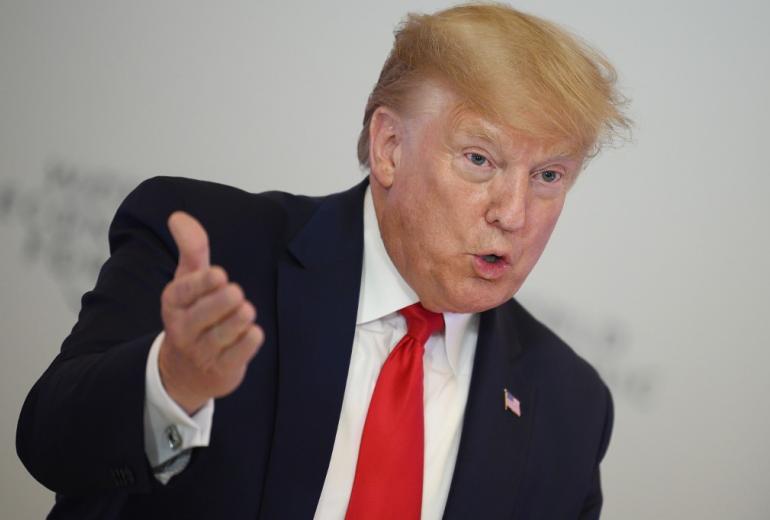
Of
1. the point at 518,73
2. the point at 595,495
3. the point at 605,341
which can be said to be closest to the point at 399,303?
the point at 518,73

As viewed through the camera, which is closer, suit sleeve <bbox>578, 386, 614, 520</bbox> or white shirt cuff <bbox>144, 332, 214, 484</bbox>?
white shirt cuff <bbox>144, 332, 214, 484</bbox>

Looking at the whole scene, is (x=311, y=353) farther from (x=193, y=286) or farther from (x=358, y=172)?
(x=358, y=172)

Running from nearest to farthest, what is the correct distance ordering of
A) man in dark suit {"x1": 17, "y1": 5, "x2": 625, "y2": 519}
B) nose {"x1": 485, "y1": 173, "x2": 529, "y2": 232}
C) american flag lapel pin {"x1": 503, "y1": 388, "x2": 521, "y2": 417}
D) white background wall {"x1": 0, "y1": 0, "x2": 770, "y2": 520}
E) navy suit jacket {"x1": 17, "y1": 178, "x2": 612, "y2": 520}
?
navy suit jacket {"x1": 17, "y1": 178, "x2": 612, "y2": 520}, man in dark suit {"x1": 17, "y1": 5, "x2": 625, "y2": 519}, nose {"x1": 485, "y1": 173, "x2": 529, "y2": 232}, american flag lapel pin {"x1": 503, "y1": 388, "x2": 521, "y2": 417}, white background wall {"x1": 0, "y1": 0, "x2": 770, "y2": 520}

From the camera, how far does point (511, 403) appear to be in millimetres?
2221

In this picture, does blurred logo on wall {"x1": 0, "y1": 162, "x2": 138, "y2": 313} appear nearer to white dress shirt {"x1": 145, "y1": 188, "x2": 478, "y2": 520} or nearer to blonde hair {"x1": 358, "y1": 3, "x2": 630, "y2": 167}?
white dress shirt {"x1": 145, "y1": 188, "x2": 478, "y2": 520}

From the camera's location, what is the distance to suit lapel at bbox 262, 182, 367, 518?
1.89 meters

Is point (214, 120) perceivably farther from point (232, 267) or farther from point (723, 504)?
point (723, 504)

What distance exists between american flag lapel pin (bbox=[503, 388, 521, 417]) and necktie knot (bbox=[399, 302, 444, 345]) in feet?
0.70

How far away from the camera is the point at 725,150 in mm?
2955

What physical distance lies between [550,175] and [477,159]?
0.55ft

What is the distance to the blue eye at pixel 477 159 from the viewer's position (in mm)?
2014

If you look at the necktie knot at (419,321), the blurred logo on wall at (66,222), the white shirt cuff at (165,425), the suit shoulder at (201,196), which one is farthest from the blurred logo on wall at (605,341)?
the white shirt cuff at (165,425)

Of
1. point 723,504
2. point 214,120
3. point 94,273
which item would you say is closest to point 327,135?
point 214,120

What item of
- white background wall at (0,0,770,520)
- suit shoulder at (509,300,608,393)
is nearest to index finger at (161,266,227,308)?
suit shoulder at (509,300,608,393)
